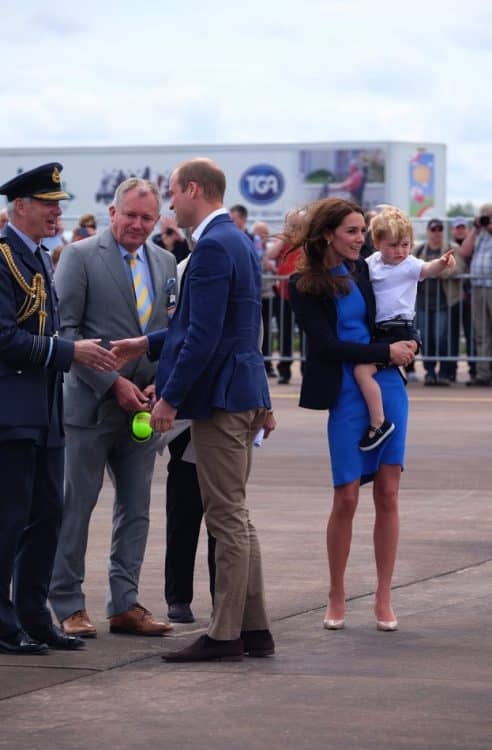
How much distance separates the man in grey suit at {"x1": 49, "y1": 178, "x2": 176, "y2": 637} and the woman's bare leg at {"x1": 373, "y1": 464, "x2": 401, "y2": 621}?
90 cm

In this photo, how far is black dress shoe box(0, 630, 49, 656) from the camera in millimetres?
7336

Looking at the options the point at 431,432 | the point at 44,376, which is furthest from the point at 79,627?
the point at 431,432

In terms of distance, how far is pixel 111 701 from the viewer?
21.4 ft

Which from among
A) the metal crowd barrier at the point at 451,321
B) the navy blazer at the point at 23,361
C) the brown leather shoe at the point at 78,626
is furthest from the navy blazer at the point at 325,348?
the metal crowd barrier at the point at 451,321

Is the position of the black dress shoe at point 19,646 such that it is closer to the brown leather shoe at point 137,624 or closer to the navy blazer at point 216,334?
the brown leather shoe at point 137,624

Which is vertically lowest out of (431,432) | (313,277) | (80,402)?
(431,432)

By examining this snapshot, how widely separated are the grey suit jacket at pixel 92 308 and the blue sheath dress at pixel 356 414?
850 mm

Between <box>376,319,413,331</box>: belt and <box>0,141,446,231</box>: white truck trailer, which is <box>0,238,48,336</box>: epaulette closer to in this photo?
<box>376,319,413,331</box>: belt

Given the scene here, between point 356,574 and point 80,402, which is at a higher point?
point 80,402

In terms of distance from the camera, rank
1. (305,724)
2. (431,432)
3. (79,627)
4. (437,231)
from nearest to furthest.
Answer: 1. (305,724)
2. (79,627)
3. (431,432)
4. (437,231)

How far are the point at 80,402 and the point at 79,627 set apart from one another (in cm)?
92

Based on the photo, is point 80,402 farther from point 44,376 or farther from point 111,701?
point 111,701

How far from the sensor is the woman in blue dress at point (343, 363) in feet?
25.8

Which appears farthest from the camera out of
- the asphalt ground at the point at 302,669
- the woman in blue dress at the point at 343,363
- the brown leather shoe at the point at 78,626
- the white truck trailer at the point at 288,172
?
the white truck trailer at the point at 288,172
